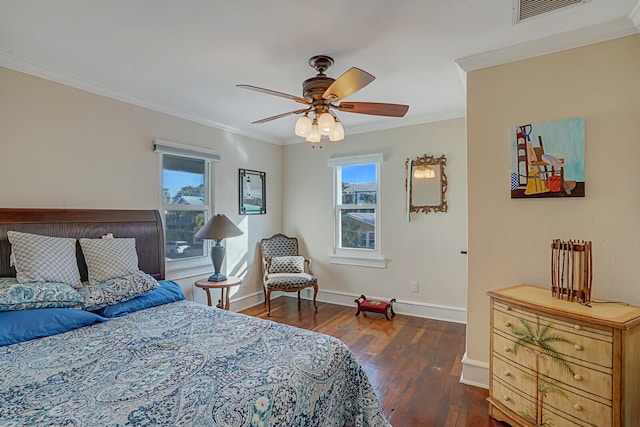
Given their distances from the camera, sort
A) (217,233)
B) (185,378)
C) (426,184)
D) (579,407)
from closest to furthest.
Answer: (185,378)
(579,407)
(217,233)
(426,184)

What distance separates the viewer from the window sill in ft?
14.0

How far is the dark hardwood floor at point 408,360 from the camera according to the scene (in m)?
2.10

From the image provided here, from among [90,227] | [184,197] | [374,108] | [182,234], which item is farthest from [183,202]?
[374,108]

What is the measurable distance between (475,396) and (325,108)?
2.39 metres

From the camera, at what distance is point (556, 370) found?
174cm

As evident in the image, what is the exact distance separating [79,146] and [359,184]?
321cm

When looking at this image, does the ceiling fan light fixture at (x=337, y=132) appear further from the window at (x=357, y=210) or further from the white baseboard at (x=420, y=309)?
the white baseboard at (x=420, y=309)

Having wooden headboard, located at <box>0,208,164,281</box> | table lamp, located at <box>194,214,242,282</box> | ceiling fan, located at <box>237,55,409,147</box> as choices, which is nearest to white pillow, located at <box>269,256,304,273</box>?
table lamp, located at <box>194,214,242,282</box>

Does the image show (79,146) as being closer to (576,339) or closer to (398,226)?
(398,226)

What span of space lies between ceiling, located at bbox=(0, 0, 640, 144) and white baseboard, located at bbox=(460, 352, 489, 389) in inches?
90.6

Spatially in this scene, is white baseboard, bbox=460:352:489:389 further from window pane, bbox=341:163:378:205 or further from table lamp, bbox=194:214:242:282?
table lamp, bbox=194:214:242:282

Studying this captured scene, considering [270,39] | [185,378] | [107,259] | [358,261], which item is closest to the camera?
[185,378]

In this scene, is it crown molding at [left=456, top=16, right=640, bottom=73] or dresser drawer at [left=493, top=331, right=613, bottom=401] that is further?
crown molding at [left=456, top=16, right=640, bottom=73]

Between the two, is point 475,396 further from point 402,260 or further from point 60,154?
point 60,154
